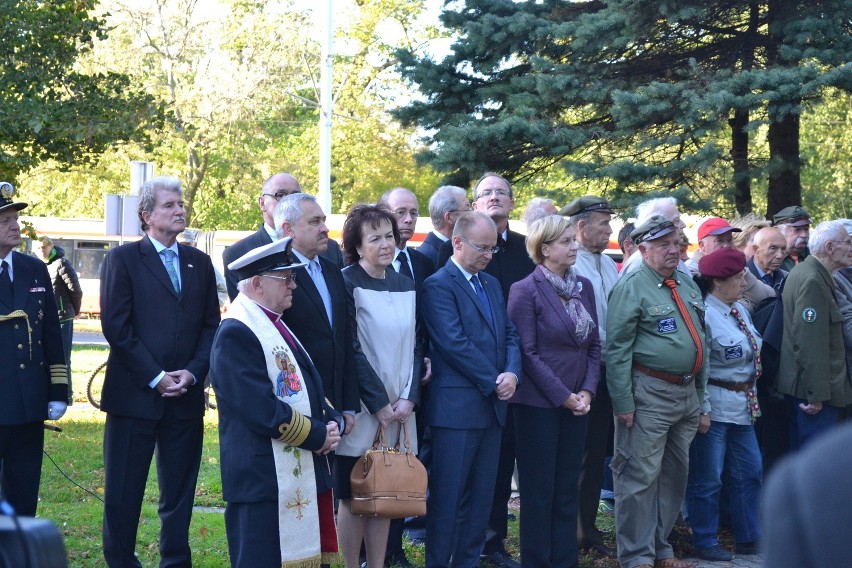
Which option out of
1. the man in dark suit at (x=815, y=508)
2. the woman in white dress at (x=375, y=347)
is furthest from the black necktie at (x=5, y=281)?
the man in dark suit at (x=815, y=508)

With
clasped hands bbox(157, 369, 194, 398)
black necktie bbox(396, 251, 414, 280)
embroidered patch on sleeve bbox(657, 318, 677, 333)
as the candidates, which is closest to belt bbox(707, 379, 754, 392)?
embroidered patch on sleeve bbox(657, 318, 677, 333)

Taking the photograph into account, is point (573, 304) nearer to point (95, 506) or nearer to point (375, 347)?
point (375, 347)

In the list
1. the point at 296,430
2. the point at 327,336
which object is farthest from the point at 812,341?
the point at 296,430

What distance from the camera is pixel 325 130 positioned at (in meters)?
27.8

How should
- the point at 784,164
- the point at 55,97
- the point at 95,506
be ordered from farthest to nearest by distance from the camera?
the point at 784,164
the point at 55,97
the point at 95,506

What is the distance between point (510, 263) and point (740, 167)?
6909mm

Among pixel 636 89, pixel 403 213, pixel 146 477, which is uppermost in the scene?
pixel 636 89

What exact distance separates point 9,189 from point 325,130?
71.5 ft

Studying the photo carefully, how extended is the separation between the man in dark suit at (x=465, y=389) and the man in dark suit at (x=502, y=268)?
750 mm

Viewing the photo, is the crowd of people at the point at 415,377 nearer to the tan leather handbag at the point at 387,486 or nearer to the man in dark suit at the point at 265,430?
the man in dark suit at the point at 265,430

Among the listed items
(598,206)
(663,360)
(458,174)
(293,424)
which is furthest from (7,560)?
(458,174)

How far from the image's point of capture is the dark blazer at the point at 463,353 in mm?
6480

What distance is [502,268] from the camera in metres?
7.72

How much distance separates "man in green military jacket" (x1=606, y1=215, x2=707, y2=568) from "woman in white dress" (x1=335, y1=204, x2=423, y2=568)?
152 centimetres
